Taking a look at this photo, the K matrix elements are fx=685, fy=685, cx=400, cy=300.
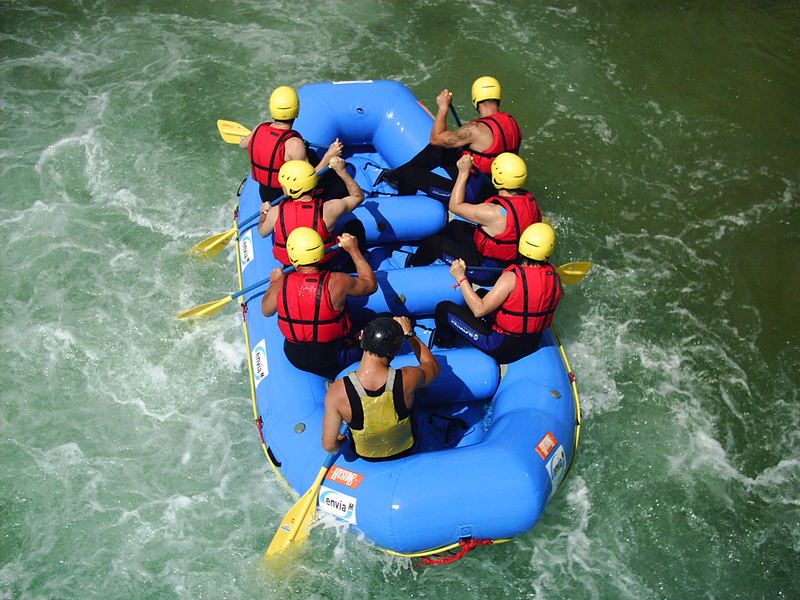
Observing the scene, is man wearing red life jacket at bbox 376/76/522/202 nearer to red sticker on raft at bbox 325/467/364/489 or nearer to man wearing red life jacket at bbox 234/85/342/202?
man wearing red life jacket at bbox 234/85/342/202

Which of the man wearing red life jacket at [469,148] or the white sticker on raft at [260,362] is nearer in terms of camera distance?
the white sticker on raft at [260,362]

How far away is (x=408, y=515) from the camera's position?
398 cm

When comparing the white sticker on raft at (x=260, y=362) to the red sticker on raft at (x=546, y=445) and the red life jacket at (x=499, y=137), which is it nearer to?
the red sticker on raft at (x=546, y=445)

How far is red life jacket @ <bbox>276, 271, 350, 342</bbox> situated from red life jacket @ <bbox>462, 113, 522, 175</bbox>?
1891 millimetres

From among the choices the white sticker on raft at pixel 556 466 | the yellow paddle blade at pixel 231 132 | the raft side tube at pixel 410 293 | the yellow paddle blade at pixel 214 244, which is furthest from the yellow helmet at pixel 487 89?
the white sticker on raft at pixel 556 466

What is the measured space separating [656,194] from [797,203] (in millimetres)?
1512

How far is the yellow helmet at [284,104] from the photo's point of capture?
5281mm

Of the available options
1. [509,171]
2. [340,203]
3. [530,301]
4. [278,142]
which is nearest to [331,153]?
[278,142]

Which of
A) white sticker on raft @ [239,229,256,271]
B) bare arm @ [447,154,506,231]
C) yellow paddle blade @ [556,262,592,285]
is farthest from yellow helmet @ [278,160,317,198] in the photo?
yellow paddle blade @ [556,262,592,285]

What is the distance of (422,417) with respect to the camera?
4.84 m

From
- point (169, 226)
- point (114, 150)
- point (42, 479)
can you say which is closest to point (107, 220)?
point (169, 226)

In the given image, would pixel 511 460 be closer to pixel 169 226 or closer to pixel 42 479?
pixel 42 479

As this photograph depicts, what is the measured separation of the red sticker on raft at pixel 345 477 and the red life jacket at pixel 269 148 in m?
2.42

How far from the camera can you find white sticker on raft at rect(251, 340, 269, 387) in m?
4.78
